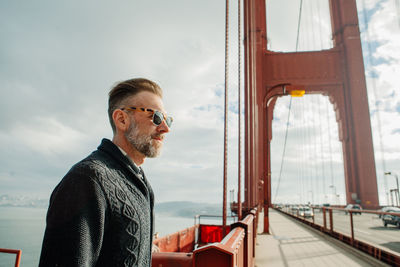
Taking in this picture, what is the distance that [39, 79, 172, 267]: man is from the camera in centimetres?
60

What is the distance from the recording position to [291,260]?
407 centimetres

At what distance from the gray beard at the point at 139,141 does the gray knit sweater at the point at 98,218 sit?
0.10 meters

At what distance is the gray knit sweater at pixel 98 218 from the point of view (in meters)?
0.59

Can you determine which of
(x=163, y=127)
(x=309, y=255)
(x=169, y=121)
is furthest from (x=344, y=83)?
(x=163, y=127)

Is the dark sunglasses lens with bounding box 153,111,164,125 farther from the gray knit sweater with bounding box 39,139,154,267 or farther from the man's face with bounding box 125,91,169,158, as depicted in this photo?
the gray knit sweater with bounding box 39,139,154,267

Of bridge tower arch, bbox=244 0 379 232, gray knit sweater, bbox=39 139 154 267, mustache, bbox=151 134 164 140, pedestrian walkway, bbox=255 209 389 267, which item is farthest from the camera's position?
bridge tower arch, bbox=244 0 379 232

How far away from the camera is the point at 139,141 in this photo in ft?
3.20

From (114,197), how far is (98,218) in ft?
0.27

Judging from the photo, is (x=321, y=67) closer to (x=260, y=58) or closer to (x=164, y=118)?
(x=260, y=58)

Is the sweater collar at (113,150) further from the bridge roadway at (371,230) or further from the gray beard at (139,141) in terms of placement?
the bridge roadway at (371,230)

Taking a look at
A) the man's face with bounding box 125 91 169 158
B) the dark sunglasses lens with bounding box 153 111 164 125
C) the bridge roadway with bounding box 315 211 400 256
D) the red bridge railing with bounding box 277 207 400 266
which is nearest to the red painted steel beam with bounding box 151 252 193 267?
the man's face with bounding box 125 91 169 158

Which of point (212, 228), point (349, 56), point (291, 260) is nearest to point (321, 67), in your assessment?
point (349, 56)

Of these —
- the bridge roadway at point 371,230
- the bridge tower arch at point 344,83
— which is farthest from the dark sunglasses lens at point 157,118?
the bridge tower arch at point 344,83

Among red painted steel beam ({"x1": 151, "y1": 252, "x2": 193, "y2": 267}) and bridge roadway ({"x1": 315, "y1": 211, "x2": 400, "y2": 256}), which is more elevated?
red painted steel beam ({"x1": 151, "y1": 252, "x2": 193, "y2": 267})
